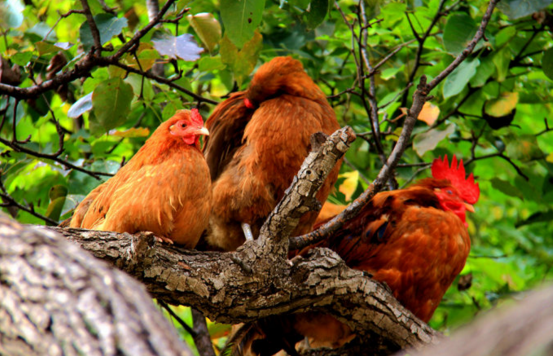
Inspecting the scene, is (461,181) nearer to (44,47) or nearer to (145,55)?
(145,55)

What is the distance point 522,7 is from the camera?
314 cm

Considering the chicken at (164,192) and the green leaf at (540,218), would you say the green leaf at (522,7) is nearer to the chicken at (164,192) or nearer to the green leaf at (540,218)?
the green leaf at (540,218)

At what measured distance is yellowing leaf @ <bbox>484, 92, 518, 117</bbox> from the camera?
12.1ft

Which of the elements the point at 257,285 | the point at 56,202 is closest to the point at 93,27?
the point at 56,202

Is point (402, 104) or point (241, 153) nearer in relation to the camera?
point (241, 153)

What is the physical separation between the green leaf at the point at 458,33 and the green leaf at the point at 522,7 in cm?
34

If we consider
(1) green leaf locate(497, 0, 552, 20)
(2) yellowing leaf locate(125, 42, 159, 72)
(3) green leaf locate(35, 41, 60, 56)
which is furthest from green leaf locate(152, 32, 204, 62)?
(1) green leaf locate(497, 0, 552, 20)

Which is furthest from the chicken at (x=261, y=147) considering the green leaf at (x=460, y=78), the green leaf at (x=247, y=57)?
the green leaf at (x=460, y=78)

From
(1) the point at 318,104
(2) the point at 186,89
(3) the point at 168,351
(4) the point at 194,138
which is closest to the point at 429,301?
(1) the point at 318,104

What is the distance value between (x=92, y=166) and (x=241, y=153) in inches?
39.9

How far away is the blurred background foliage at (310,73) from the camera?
10.2 ft

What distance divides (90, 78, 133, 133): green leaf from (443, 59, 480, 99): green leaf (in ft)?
6.13

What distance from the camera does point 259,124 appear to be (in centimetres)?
326

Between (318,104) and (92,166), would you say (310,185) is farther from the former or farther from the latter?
(92,166)
